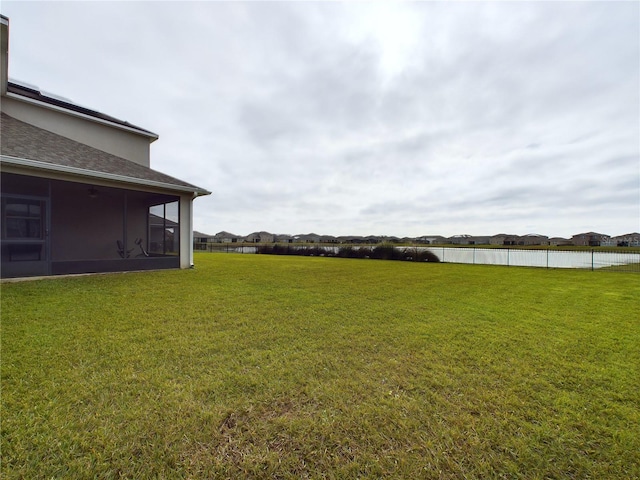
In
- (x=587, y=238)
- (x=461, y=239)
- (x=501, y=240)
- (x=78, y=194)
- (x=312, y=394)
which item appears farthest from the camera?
(x=461, y=239)

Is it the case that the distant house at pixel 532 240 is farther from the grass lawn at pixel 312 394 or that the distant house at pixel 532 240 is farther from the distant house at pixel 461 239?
the grass lawn at pixel 312 394

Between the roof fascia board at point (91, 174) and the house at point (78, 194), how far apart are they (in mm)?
20

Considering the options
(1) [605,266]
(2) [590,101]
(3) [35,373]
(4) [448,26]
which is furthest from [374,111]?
(1) [605,266]

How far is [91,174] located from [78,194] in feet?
11.0

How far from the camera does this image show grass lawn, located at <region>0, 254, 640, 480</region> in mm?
1641

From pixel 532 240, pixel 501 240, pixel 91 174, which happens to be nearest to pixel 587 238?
pixel 532 240

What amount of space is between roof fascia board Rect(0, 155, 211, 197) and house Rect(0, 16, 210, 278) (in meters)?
0.02

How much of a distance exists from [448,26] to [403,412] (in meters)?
10.9

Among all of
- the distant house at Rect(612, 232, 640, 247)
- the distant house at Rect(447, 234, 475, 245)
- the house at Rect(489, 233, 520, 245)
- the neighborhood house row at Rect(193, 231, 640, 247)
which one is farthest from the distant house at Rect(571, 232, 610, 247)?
the distant house at Rect(447, 234, 475, 245)

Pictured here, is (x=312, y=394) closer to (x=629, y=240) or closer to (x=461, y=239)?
(x=461, y=239)

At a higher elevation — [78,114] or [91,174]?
[78,114]

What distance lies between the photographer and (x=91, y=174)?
746 centimetres

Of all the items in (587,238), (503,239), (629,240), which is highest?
(587,238)

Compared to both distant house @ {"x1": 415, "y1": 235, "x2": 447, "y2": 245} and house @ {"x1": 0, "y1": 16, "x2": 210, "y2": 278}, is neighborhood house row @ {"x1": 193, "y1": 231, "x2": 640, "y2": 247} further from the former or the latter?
house @ {"x1": 0, "y1": 16, "x2": 210, "y2": 278}
